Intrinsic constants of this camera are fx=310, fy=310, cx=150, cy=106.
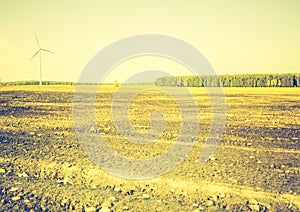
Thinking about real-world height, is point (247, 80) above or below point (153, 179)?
above

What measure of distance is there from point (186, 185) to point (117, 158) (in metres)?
1.92

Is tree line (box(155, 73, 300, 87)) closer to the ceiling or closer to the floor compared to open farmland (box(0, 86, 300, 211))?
closer to the ceiling

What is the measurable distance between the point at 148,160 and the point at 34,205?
258cm

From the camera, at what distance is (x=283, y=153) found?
6.75 metres

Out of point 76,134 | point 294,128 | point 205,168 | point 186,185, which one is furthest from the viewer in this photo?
point 294,128

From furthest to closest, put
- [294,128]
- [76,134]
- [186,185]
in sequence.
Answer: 1. [294,128]
2. [76,134]
3. [186,185]

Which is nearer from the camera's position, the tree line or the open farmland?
the open farmland

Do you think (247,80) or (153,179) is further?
(247,80)

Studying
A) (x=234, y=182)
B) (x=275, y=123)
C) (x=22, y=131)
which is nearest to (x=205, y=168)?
(x=234, y=182)

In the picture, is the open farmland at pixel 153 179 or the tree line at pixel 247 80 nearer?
the open farmland at pixel 153 179

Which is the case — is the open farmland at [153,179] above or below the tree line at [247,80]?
below

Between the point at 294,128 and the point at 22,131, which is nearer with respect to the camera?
the point at 22,131

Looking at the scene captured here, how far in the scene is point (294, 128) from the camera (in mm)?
10383

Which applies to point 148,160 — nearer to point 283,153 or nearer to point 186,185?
point 186,185
